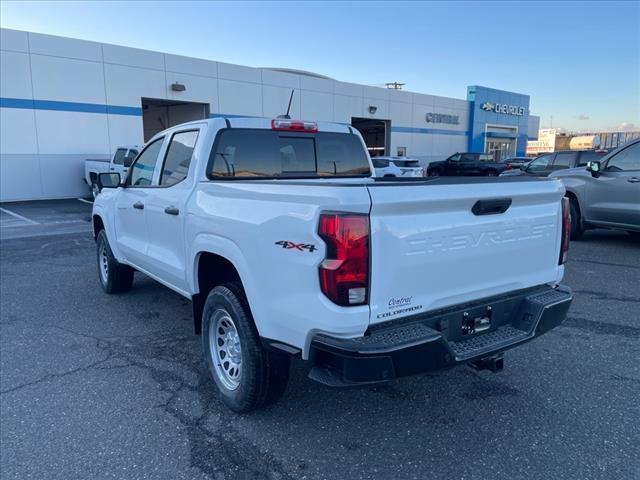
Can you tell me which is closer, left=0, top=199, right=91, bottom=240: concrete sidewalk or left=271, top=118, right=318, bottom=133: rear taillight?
left=271, top=118, right=318, bottom=133: rear taillight

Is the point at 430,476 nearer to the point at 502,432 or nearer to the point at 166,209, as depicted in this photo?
the point at 502,432

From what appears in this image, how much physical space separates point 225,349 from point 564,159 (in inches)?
532

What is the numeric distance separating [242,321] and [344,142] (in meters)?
2.36

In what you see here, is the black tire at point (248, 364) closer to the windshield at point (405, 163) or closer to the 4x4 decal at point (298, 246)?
the 4x4 decal at point (298, 246)

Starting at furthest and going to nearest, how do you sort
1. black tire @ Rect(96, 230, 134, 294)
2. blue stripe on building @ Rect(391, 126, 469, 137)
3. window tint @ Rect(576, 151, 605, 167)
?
blue stripe on building @ Rect(391, 126, 469, 137) < window tint @ Rect(576, 151, 605, 167) < black tire @ Rect(96, 230, 134, 294)

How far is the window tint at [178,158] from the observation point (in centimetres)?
404

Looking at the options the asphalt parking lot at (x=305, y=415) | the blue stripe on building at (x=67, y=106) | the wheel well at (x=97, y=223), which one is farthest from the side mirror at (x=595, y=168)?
the blue stripe on building at (x=67, y=106)

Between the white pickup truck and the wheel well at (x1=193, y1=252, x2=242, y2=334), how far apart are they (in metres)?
0.01

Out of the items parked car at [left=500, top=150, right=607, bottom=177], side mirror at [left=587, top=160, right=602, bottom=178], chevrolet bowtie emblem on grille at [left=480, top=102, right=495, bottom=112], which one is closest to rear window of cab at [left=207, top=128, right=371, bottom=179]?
side mirror at [left=587, top=160, right=602, bottom=178]

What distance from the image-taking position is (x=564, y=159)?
14.0m

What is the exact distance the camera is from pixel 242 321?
303 centimetres

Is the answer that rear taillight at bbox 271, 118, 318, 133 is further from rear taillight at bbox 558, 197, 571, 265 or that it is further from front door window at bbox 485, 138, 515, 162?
front door window at bbox 485, 138, 515, 162

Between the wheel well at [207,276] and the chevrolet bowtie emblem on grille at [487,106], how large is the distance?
3879cm

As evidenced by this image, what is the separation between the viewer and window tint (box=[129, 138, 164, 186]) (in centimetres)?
474
